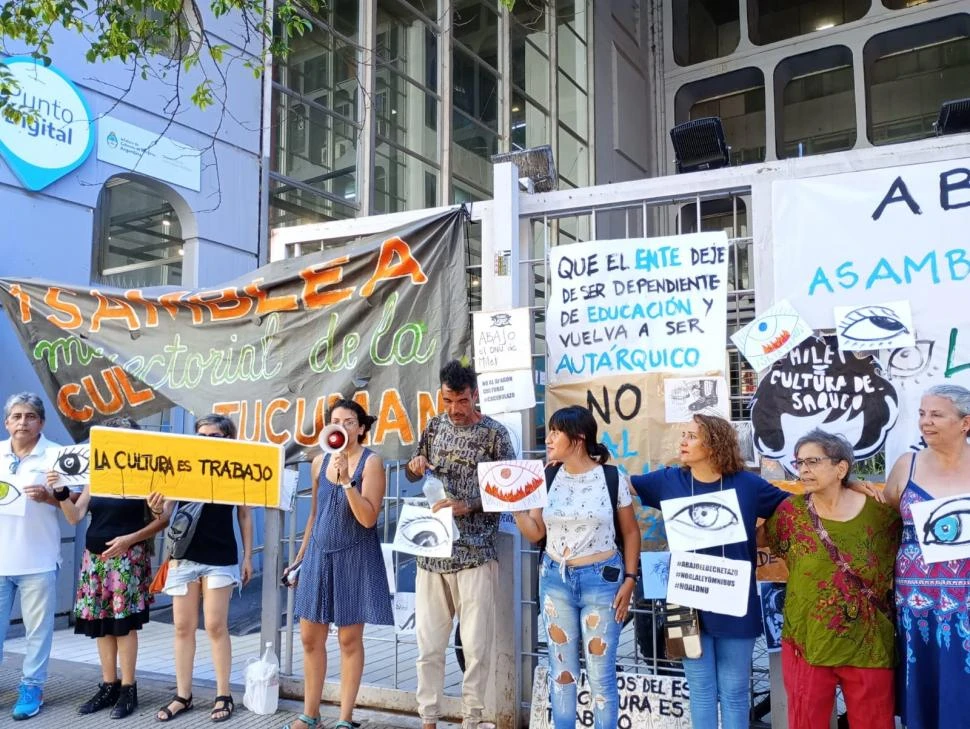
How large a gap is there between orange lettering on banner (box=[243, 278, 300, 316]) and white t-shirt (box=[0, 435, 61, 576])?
4.76ft

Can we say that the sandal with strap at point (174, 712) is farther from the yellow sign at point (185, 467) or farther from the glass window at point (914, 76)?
the glass window at point (914, 76)

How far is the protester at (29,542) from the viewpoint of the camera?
479 centimetres

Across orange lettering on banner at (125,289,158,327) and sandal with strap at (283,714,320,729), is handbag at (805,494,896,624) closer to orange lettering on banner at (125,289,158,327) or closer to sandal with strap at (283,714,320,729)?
sandal with strap at (283,714,320,729)

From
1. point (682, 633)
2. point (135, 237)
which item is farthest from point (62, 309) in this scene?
point (682, 633)

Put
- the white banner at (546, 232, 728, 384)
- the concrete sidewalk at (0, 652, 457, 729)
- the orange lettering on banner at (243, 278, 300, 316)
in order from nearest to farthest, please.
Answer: the white banner at (546, 232, 728, 384), the concrete sidewalk at (0, 652, 457, 729), the orange lettering on banner at (243, 278, 300, 316)

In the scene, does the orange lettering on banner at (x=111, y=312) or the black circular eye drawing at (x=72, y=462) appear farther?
the orange lettering on banner at (x=111, y=312)

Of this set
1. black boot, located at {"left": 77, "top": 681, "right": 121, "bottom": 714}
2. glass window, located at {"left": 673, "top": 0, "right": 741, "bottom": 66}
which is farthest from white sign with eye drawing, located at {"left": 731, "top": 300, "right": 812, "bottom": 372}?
glass window, located at {"left": 673, "top": 0, "right": 741, "bottom": 66}

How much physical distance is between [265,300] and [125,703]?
2534 mm

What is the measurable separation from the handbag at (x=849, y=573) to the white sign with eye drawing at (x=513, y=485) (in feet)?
3.76

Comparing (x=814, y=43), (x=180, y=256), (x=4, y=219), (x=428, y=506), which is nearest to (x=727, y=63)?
(x=814, y=43)

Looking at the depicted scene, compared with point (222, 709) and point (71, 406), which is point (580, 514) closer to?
point (222, 709)

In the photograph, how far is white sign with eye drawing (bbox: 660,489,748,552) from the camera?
11.0 feet

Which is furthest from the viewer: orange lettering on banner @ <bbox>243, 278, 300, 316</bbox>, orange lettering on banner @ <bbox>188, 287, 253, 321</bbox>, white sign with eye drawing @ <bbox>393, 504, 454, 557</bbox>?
orange lettering on banner @ <bbox>188, 287, 253, 321</bbox>

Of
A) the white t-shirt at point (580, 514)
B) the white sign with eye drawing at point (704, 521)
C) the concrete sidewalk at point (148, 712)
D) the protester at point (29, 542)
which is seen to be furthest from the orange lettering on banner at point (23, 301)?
the white sign with eye drawing at point (704, 521)
